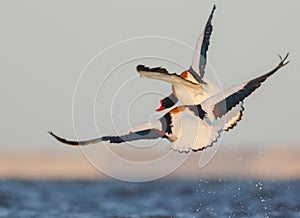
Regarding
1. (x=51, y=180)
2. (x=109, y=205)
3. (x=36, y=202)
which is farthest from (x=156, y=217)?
(x=51, y=180)

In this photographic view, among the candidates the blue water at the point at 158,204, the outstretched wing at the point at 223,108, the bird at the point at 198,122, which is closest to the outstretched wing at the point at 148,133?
the bird at the point at 198,122

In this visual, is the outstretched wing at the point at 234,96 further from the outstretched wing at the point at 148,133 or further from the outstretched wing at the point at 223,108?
the outstretched wing at the point at 148,133

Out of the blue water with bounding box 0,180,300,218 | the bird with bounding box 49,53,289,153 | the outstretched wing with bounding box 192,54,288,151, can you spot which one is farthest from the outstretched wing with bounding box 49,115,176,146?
the blue water with bounding box 0,180,300,218

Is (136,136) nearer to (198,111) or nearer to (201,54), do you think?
(198,111)

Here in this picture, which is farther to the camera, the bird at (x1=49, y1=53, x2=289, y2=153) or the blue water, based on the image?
the blue water

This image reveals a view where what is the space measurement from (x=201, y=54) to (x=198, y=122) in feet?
3.87

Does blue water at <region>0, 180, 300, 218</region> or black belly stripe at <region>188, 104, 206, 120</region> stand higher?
blue water at <region>0, 180, 300, 218</region>

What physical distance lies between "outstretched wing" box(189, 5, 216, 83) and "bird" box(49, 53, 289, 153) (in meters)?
0.43

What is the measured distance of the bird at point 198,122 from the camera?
16969 millimetres

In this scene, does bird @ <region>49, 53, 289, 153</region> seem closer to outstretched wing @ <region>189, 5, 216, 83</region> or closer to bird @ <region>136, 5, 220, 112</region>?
bird @ <region>136, 5, 220, 112</region>

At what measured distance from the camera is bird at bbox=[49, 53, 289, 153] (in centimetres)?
1697

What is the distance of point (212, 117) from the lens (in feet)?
56.9

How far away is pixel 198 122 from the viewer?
682 inches

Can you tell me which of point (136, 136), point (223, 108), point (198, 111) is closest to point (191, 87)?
point (198, 111)
